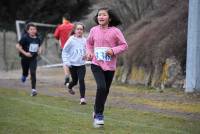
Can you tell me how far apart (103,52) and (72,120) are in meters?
1.42

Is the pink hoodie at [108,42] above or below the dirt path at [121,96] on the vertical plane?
above

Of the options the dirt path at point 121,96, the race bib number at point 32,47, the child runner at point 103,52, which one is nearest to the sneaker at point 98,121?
the child runner at point 103,52

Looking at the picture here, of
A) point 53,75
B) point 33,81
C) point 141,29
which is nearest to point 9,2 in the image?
point 53,75

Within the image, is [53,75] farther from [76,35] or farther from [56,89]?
[76,35]

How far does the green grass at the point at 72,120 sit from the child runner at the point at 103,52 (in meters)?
0.42

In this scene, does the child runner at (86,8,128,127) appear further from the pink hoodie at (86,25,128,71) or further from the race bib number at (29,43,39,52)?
the race bib number at (29,43,39,52)

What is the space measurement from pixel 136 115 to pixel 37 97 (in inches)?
149

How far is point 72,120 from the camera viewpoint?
10.7 metres

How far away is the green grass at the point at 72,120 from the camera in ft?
31.5

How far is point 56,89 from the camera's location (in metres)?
17.4

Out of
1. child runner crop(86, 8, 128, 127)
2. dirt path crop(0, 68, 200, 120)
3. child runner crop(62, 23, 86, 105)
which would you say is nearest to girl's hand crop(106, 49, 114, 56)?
child runner crop(86, 8, 128, 127)

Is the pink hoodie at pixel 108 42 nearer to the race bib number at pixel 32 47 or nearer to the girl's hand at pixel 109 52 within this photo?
the girl's hand at pixel 109 52

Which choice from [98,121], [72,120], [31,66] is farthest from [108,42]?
[31,66]

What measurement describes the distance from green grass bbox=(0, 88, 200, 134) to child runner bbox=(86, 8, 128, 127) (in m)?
0.42
